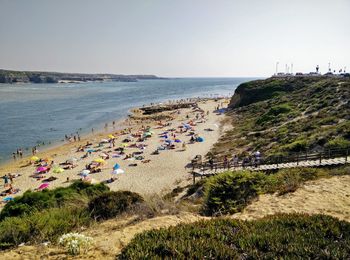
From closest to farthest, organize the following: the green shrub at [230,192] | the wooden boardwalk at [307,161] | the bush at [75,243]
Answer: the bush at [75,243], the green shrub at [230,192], the wooden boardwalk at [307,161]

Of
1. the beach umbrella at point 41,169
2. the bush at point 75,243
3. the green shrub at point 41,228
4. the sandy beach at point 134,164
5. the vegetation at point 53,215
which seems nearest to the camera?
the bush at point 75,243

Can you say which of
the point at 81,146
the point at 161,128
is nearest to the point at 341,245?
the point at 81,146

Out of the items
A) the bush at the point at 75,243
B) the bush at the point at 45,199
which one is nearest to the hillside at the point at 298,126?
the bush at the point at 45,199

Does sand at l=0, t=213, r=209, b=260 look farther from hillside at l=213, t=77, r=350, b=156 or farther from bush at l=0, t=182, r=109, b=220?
hillside at l=213, t=77, r=350, b=156

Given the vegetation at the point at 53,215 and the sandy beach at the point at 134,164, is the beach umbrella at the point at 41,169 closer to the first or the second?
the sandy beach at the point at 134,164

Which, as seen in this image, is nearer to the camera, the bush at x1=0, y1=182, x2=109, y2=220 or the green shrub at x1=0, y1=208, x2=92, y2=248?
the green shrub at x1=0, y1=208, x2=92, y2=248

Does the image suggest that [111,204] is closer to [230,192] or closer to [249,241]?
[230,192]

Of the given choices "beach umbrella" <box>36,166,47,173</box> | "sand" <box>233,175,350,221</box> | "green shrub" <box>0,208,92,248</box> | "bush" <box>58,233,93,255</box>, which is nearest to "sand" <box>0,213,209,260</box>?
"bush" <box>58,233,93,255</box>
